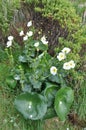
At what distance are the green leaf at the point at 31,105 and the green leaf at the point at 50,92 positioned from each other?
0.07 m

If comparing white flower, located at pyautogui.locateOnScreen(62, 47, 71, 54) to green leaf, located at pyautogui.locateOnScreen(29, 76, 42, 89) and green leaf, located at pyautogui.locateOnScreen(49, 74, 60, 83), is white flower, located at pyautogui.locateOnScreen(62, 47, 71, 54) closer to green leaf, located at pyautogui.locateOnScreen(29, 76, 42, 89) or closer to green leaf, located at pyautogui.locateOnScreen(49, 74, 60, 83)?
green leaf, located at pyautogui.locateOnScreen(49, 74, 60, 83)

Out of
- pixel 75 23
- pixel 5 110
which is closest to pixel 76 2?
pixel 75 23

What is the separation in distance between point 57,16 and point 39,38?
0.31m

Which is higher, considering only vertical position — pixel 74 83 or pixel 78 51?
pixel 78 51

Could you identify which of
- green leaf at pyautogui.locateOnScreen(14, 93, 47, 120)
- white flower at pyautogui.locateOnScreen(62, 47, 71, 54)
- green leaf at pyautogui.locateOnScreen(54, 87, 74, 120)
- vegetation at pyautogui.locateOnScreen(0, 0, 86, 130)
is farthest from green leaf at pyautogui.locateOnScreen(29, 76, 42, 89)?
white flower at pyautogui.locateOnScreen(62, 47, 71, 54)

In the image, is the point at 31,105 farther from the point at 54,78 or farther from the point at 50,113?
the point at 54,78

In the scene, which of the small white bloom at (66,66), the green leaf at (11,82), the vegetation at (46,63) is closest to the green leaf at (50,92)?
the vegetation at (46,63)

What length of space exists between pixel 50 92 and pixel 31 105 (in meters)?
0.24

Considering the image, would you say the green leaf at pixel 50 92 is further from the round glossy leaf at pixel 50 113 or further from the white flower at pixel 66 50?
the white flower at pixel 66 50

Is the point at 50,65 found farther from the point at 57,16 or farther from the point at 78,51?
the point at 57,16

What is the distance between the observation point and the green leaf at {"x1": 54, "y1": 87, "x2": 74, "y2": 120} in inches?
136

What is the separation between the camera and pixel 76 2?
4.55 m

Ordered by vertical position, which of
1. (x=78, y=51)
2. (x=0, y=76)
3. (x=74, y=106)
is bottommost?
(x=74, y=106)

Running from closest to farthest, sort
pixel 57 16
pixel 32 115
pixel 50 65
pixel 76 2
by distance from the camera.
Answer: pixel 32 115
pixel 50 65
pixel 57 16
pixel 76 2
